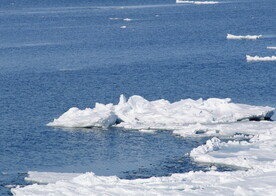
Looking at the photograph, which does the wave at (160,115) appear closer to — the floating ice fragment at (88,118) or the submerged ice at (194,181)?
the floating ice fragment at (88,118)

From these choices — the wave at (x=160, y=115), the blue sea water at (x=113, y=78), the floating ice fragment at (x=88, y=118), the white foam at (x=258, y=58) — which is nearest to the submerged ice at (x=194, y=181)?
the blue sea water at (x=113, y=78)

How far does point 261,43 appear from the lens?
3317 inches

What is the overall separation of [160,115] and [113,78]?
20.4 meters

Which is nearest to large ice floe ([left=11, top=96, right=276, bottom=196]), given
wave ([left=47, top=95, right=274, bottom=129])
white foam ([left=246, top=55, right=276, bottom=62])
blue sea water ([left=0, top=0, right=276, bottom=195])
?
wave ([left=47, top=95, right=274, bottom=129])

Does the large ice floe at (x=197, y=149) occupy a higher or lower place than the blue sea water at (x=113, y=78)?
higher

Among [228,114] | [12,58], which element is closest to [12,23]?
[12,58]

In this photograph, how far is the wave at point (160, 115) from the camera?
41.1 meters

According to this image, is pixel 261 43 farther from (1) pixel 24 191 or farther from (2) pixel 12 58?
(1) pixel 24 191

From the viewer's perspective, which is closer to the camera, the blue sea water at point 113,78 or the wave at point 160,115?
the blue sea water at point 113,78

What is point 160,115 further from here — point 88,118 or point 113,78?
point 113,78

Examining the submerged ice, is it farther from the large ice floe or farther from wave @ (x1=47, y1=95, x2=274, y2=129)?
wave @ (x1=47, y1=95, x2=274, y2=129)

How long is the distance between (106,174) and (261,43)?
55.0 metres

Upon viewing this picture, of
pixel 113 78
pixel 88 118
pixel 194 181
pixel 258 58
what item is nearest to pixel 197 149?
pixel 194 181

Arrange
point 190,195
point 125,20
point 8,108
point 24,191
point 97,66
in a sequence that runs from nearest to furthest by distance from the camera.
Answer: point 190,195 → point 24,191 → point 8,108 → point 97,66 → point 125,20
